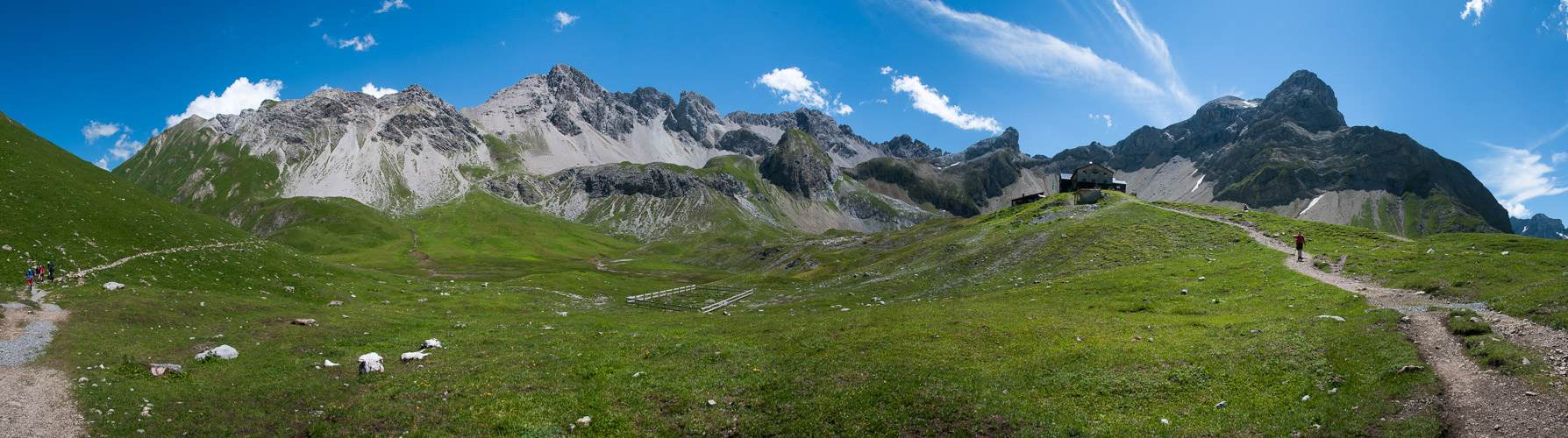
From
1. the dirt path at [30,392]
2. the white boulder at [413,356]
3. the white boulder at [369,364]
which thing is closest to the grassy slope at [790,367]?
the white boulder at [369,364]

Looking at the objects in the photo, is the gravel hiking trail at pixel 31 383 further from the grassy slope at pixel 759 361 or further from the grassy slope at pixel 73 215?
the grassy slope at pixel 73 215

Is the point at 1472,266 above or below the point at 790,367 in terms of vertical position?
above

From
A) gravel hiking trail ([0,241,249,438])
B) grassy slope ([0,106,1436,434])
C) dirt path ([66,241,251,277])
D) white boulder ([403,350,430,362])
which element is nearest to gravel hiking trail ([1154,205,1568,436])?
grassy slope ([0,106,1436,434])

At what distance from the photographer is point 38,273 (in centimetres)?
3728

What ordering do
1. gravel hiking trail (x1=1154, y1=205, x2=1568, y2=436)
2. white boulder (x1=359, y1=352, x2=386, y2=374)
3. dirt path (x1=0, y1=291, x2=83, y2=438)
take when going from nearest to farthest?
gravel hiking trail (x1=1154, y1=205, x2=1568, y2=436) < dirt path (x1=0, y1=291, x2=83, y2=438) < white boulder (x1=359, y1=352, x2=386, y2=374)

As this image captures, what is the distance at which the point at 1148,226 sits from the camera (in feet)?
220

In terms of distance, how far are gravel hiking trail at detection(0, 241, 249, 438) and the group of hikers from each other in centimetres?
682

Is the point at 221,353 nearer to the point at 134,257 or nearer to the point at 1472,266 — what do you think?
the point at 134,257

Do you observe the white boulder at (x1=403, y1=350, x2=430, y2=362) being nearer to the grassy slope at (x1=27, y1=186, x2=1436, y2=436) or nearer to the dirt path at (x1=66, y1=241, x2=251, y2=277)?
the grassy slope at (x1=27, y1=186, x2=1436, y2=436)

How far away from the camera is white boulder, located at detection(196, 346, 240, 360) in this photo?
2400cm

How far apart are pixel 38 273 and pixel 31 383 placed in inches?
1156

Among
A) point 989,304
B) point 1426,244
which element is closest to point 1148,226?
point 1426,244

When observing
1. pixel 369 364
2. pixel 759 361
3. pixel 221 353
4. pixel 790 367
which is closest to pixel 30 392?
pixel 221 353

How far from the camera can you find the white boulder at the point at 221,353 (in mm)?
24000
